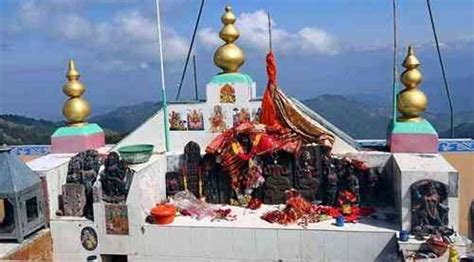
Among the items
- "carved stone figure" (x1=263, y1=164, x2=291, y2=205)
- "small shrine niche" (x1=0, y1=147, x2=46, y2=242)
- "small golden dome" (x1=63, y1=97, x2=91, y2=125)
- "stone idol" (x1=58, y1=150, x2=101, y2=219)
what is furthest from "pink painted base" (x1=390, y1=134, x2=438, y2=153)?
"small shrine niche" (x1=0, y1=147, x2=46, y2=242)

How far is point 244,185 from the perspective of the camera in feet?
35.0

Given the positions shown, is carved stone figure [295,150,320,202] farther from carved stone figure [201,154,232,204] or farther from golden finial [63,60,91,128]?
golden finial [63,60,91,128]

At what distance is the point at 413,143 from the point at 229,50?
13.7 feet

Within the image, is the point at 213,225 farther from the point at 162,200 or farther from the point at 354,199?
the point at 354,199

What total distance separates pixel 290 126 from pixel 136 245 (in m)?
3.74

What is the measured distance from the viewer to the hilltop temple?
907 centimetres

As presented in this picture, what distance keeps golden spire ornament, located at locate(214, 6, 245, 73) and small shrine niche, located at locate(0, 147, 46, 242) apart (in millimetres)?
4346

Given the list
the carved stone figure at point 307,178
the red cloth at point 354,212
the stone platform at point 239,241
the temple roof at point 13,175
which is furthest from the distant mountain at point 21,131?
the red cloth at point 354,212

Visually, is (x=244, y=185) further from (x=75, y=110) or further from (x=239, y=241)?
(x=75, y=110)

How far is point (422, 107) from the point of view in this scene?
34.3 ft

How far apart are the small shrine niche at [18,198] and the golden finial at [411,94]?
7.13 meters

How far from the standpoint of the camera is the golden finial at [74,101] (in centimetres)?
1183

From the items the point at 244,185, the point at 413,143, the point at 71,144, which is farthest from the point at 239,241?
Result: the point at 71,144

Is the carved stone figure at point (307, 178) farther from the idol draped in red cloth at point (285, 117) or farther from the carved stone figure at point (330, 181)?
the idol draped in red cloth at point (285, 117)
